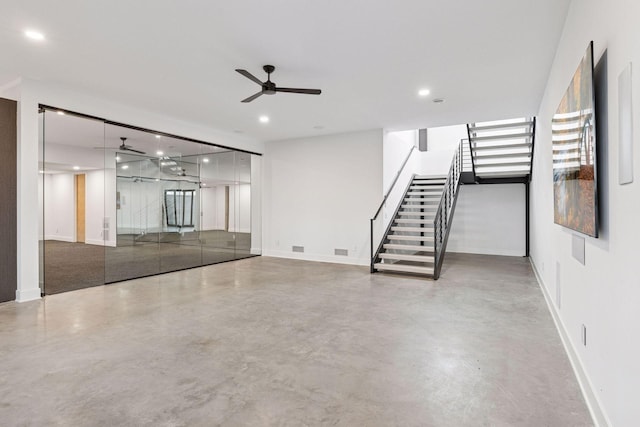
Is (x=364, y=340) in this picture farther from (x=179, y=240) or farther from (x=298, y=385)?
(x=179, y=240)

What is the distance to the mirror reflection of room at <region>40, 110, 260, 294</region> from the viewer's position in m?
7.20

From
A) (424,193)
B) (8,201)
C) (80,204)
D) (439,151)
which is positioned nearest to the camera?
(8,201)

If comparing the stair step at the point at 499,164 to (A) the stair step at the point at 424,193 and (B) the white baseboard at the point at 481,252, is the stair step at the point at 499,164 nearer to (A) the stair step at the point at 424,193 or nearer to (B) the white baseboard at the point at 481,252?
(A) the stair step at the point at 424,193

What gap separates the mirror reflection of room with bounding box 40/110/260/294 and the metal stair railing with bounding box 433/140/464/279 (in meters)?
4.67

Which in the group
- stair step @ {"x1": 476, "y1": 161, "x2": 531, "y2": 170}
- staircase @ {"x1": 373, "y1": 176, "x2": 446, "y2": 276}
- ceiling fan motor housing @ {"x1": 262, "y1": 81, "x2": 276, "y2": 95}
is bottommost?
staircase @ {"x1": 373, "y1": 176, "x2": 446, "y2": 276}

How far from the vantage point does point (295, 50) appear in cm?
396

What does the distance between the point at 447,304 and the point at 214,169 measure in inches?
238

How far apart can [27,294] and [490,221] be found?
32.1 feet

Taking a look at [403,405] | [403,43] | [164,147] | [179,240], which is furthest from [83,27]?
[179,240]

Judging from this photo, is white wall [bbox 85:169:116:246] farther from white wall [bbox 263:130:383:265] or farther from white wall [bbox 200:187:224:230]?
white wall [bbox 263:130:383:265]

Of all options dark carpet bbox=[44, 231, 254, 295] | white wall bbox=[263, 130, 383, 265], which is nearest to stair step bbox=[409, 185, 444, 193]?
white wall bbox=[263, 130, 383, 265]

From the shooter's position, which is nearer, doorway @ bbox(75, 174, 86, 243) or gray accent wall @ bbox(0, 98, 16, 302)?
gray accent wall @ bbox(0, 98, 16, 302)

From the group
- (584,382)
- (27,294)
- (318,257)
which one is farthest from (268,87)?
(318,257)

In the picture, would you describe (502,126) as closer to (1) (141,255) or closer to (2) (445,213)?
(2) (445,213)
